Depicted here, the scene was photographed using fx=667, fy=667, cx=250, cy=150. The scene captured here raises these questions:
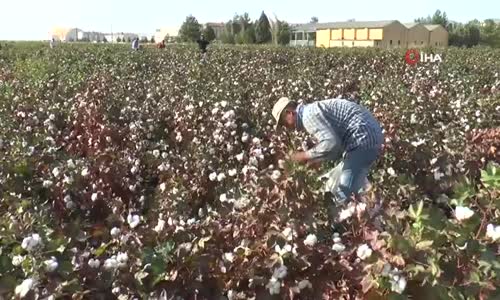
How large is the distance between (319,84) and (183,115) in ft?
10.8

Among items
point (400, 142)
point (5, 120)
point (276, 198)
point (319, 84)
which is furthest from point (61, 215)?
point (319, 84)

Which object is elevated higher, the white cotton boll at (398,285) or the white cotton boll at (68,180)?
the white cotton boll at (398,285)

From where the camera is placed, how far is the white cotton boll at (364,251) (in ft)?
7.04

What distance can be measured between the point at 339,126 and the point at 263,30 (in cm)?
7828

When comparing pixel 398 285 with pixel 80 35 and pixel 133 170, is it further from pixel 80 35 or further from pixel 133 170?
pixel 80 35

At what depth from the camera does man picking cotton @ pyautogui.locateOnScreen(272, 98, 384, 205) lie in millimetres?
4551

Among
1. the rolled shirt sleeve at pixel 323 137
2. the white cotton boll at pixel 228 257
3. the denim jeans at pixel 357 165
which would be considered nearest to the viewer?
the white cotton boll at pixel 228 257

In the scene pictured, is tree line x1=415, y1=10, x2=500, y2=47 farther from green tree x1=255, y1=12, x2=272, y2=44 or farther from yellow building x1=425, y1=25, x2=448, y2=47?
green tree x1=255, y1=12, x2=272, y2=44

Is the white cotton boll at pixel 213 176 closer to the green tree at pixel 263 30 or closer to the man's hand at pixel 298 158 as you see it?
the man's hand at pixel 298 158

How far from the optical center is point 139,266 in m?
2.31

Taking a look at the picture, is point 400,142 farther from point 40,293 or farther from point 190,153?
point 40,293

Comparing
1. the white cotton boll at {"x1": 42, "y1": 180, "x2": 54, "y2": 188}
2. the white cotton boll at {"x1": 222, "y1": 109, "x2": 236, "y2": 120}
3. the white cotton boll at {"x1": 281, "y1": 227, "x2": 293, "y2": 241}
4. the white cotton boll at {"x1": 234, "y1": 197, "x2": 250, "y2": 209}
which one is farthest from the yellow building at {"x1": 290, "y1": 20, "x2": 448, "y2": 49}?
the white cotton boll at {"x1": 281, "y1": 227, "x2": 293, "y2": 241}

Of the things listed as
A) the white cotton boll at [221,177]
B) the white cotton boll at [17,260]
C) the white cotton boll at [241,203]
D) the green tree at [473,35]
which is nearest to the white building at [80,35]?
the green tree at [473,35]

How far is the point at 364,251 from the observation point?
217cm
